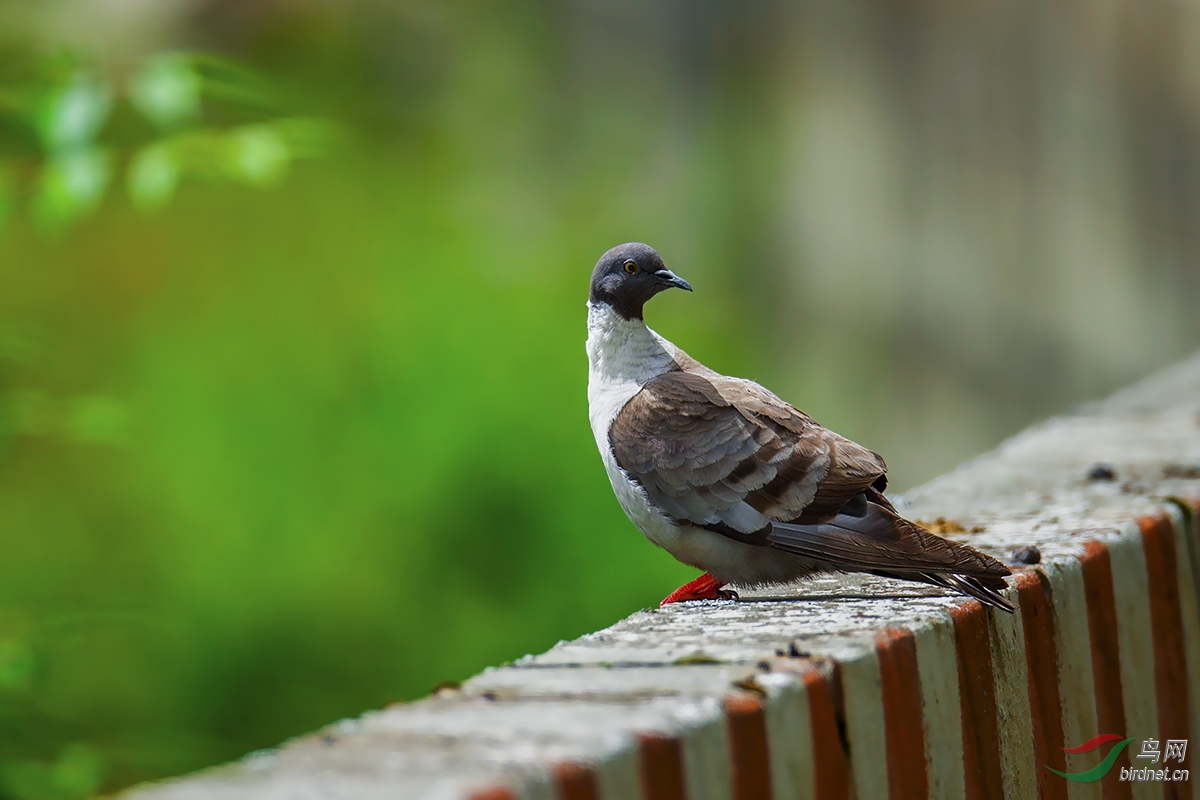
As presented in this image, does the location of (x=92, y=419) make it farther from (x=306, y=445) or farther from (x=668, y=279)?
(x=306, y=445)

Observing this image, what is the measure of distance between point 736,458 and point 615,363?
36cm

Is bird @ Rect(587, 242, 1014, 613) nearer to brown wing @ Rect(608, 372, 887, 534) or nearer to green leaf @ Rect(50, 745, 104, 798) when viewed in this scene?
brown wing @ Rect(608, 372, 887, 534)

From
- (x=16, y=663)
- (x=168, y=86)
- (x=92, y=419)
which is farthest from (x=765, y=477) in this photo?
(x=92, y=419)

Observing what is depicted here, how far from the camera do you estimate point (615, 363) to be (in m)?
2.23

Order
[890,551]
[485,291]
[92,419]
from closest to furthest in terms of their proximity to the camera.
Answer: [890,551] < [92,419] < [485,291]

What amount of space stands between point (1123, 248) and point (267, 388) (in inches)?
170

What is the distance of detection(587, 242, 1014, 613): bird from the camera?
1840mm

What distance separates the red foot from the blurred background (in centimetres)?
248

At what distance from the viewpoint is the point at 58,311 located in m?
5.57

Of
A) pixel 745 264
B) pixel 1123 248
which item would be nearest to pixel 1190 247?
pixel 1123 248

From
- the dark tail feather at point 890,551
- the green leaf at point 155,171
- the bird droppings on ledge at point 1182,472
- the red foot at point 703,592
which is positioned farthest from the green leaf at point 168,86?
the bird droppings on ledge at point 1182,472

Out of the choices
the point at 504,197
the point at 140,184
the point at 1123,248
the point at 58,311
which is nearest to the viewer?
the point at 140,184

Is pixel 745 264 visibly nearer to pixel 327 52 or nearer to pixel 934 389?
pixel 934 389

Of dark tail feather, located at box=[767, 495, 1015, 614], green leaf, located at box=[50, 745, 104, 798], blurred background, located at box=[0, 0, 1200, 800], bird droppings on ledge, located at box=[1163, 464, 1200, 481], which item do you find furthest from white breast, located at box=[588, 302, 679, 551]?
blurred background, located at box=[0, 0, 1200, 800]
